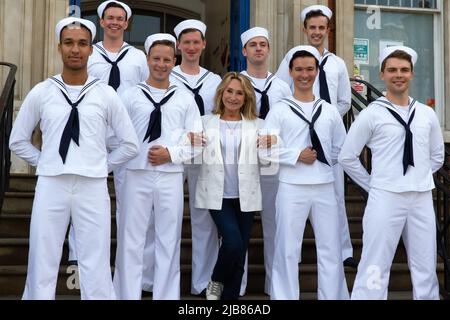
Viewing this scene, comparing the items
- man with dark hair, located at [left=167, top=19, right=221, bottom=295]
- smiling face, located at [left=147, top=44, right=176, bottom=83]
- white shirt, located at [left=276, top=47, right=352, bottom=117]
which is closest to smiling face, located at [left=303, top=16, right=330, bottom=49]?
white shirt, located at [left=276, top=47, right=352, bottom=117]

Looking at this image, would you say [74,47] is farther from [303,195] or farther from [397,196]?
[397,196]

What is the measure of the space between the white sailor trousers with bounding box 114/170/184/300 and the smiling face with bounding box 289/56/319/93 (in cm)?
116

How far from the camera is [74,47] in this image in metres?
4.83

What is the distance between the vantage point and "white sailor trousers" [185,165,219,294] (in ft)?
19.5

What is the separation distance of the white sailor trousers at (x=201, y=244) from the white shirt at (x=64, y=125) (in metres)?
1.14

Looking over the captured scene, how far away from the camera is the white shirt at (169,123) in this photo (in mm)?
5348

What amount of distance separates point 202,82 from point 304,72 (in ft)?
3.26

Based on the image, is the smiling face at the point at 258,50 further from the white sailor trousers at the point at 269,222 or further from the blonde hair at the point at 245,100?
the white sailor trousers at the point at 269,222

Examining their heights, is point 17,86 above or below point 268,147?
above

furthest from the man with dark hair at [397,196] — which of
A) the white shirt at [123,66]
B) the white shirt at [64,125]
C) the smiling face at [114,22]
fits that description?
the smiling face at [114,22]

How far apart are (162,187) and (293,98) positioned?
1.21 meters

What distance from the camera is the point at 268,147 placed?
546 centimetres
